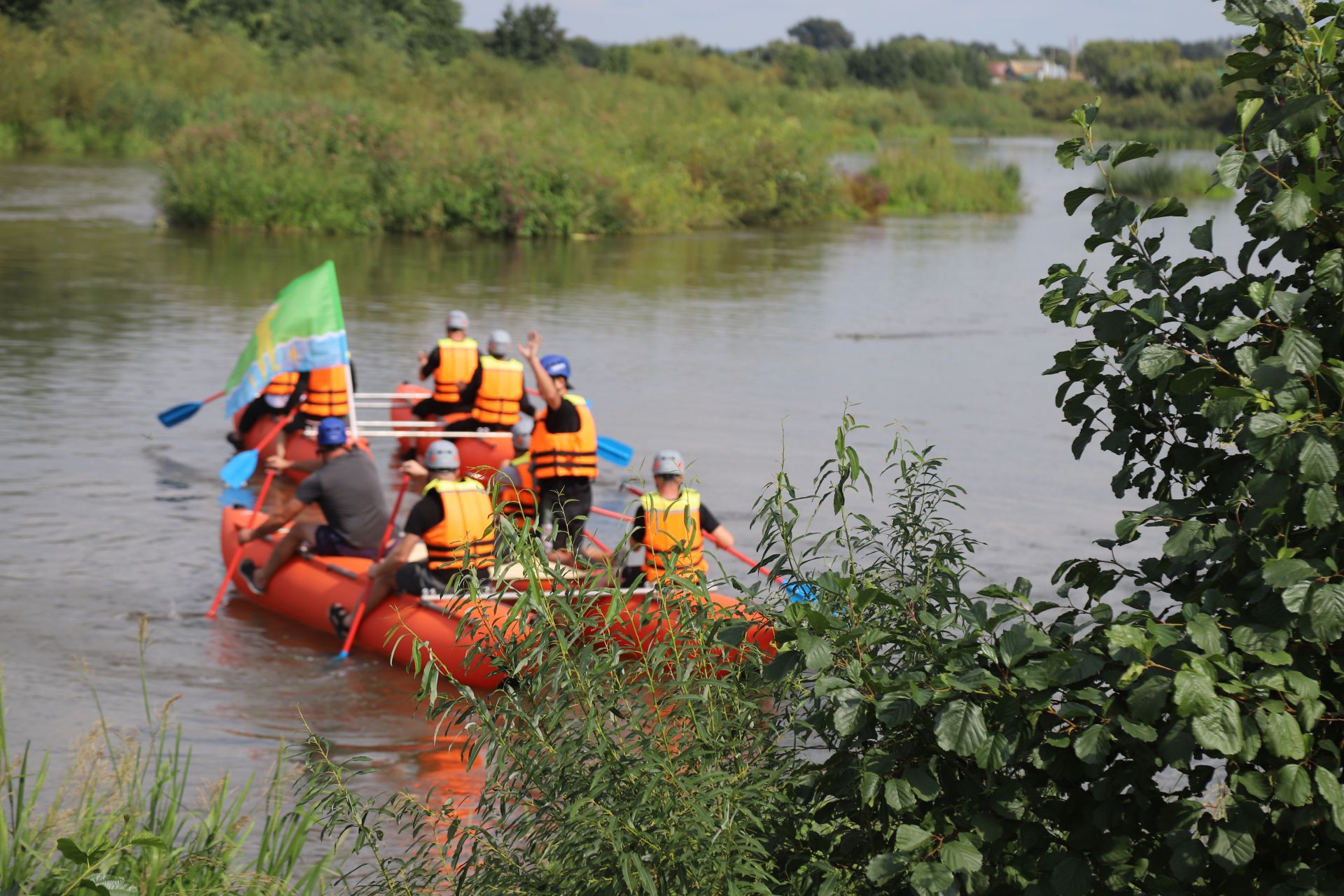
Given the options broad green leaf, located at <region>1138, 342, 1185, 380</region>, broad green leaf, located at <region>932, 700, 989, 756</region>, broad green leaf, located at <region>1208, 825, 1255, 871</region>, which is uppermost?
broad green leaf, located at <region>1138, 342, 1185, 380</region>

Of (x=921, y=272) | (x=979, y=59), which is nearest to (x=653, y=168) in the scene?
(x=921, y=272)

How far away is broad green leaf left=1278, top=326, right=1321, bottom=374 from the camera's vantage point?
271 cm

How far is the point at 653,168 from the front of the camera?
3638cm

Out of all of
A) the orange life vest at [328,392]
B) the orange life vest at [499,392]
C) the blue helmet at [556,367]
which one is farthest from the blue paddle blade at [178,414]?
the blue helmet at [556,367]

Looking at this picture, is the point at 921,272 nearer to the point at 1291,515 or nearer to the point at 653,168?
the point at 653,168

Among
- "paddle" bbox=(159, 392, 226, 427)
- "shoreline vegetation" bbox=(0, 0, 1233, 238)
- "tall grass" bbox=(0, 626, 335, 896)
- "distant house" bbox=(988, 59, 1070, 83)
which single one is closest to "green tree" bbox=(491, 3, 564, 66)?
"shoreline vegetation" bbox=(0, 0, 1233, 238)

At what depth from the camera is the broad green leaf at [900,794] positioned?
2842 millimetres

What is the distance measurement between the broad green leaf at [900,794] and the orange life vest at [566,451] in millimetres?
6732

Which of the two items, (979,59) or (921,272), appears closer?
(921,272)

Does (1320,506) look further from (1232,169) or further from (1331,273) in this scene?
(1232,169)

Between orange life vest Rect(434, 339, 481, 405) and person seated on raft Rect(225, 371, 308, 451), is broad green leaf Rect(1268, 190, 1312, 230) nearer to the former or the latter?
orange life vest Rect(434, 339, 481, 405)

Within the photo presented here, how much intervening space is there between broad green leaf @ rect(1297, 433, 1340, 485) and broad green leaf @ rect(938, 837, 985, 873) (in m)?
0.91

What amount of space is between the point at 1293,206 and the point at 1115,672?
3.10ft

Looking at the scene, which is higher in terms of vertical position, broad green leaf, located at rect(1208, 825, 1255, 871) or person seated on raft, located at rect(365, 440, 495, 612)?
broad green leaf, located at rect(1208, 825, 1255, 871)
